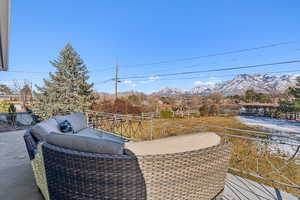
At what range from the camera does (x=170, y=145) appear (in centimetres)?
111

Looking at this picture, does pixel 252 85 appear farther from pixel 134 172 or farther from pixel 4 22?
pixel 4 22

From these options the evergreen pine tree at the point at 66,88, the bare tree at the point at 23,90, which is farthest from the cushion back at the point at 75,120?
the bare tree at the point at 23,90

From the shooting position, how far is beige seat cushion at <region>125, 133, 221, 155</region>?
3.45 ft

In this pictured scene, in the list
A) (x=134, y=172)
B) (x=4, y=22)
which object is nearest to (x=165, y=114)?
(x=4, y=22)

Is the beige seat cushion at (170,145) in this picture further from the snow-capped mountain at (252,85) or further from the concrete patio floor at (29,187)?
the snow-capped mountain at (252,85)

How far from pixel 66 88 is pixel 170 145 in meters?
10.4

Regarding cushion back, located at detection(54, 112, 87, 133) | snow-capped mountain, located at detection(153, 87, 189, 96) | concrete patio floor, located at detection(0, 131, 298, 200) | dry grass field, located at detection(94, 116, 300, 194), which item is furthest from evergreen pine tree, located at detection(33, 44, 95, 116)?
snow-capped mountain, located at detection(153, 87, 189, 96)

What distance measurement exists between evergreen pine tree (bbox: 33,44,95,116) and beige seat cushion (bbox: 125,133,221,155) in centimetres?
953

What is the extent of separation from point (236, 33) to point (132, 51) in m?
7.60

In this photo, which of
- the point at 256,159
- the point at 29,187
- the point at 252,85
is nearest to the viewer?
the point at 29,187

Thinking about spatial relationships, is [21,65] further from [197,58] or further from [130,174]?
[130,174]

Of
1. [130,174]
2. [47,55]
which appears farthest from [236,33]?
[47,55]

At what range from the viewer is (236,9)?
7250 mm

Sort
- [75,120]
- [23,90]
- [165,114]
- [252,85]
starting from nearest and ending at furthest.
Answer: [75,120], [165,114], [23,90], [252,85]
